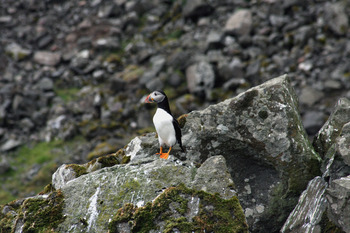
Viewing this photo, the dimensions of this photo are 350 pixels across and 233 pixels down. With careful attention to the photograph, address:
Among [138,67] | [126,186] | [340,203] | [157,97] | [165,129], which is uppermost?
[157,97]

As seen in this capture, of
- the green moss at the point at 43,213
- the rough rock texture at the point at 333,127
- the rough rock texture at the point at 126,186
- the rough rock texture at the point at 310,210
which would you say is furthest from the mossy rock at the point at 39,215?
→ the rough rock texture at the point at 333,127

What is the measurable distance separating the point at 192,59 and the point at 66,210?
24.1 m

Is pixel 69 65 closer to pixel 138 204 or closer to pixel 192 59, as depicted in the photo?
pixel 192 59

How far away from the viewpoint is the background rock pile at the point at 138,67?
2600 cm

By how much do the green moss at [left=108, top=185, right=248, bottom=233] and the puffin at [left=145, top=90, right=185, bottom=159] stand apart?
1701mm

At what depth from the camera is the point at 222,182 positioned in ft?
24.1

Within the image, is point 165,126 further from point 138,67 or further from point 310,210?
point 138,67

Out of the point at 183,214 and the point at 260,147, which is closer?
the point at 183,214

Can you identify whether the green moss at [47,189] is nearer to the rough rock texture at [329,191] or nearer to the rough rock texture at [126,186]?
the rough rock texture at [126,186]

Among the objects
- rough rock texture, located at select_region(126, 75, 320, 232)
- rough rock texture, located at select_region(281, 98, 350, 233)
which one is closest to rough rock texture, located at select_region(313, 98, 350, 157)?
rough rock texture, located at select_region(281, 98, 350, 233)

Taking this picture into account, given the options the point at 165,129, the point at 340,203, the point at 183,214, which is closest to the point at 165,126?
the point at 165,129

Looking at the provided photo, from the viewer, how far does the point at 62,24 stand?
40656 millimetres

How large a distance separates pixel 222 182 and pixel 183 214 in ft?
3.13

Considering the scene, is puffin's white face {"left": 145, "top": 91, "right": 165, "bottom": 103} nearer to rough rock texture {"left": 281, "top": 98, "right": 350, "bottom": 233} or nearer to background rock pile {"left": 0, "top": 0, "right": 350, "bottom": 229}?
rough rock texture {"left": 281, "top": 98, "right": 350, "bottom": 233}
